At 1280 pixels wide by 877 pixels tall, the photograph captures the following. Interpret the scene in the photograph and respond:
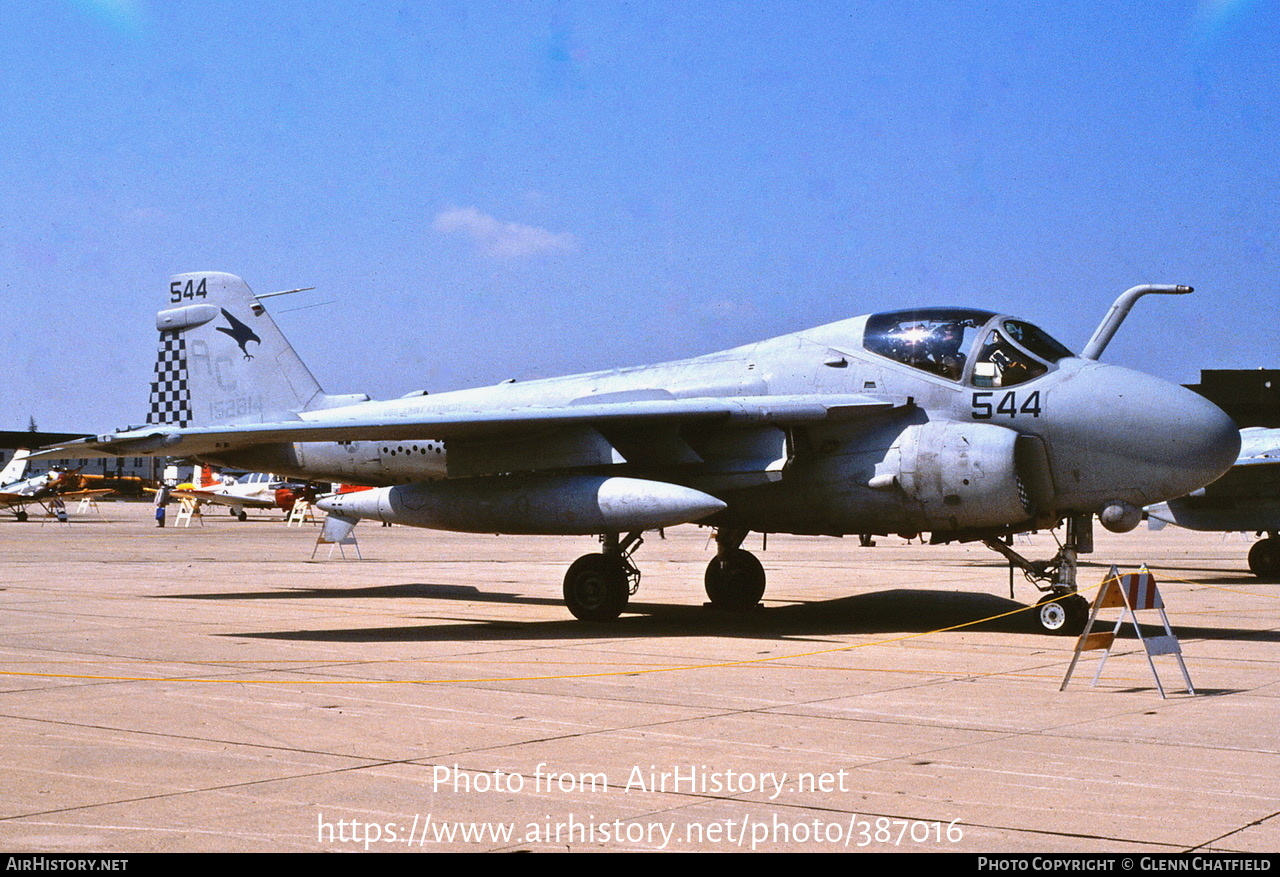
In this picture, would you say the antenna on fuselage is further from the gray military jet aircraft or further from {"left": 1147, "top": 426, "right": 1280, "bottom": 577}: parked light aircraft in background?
{"left": 1147, "top": 426, "right": 1280, "bottom": 577}: parked light aircraft in background

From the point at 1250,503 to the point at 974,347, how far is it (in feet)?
39.8

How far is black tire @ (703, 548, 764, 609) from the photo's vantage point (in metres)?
15.5

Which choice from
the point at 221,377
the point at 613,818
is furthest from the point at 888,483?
the point at 221,377

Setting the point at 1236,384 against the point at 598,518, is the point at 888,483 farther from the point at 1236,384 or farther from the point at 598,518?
the point at 1236,384

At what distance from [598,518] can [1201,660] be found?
5.68 metres

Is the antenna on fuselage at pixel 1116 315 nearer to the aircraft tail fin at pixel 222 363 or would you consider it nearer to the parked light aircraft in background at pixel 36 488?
the aircraft tail fin at pixel 222 363

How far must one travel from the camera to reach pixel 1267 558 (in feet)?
74.9

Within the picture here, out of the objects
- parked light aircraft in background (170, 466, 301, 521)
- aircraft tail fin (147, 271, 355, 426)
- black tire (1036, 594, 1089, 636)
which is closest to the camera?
black tire (1036, 594, 1089, 636)

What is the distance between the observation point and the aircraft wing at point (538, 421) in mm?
12891

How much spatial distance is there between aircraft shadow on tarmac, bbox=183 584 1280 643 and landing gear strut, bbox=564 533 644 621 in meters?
0.18

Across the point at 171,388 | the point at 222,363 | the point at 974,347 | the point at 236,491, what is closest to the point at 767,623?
the point at 974,347

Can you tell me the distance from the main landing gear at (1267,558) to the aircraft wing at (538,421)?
523 inches

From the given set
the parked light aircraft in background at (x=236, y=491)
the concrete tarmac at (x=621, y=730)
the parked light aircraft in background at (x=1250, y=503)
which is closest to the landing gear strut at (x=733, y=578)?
the concrete tarmac at (x=621, y=730)

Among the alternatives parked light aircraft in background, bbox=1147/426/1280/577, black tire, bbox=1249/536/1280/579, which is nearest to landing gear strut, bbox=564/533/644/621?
parked light aircraft in background, bbox=1147/426/1280/577
